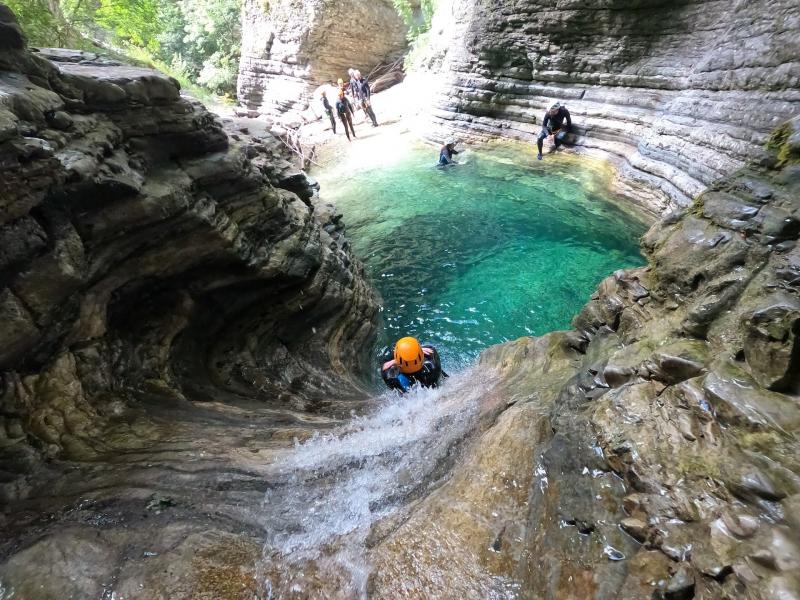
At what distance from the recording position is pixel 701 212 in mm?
4723

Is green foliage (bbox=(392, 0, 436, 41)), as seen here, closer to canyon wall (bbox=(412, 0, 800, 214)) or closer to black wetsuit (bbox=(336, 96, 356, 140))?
canyon wall (bbox=(412, 0, 800, 214))

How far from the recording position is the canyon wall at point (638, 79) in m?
8.88

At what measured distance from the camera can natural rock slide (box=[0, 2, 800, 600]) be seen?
267cm

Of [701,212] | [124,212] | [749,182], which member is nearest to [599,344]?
[701,212]

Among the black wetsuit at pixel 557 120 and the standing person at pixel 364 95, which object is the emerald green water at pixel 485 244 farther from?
the standing person at pixel 364 95

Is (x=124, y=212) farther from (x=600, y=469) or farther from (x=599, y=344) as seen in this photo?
(x=599, y=344)

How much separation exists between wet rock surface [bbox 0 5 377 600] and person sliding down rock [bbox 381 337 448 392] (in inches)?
34.3

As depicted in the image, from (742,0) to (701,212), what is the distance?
30.2 ft

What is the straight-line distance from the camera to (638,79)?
12508 millimetres

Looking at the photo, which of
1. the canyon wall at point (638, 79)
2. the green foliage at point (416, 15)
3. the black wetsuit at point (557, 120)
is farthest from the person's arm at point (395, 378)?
the green foliage at point (416, 15)

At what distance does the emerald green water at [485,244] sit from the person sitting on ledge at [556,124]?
672 mm

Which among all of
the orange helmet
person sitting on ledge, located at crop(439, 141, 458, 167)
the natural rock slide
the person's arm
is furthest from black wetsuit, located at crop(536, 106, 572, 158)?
the person's arm

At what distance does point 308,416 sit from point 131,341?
2.33m

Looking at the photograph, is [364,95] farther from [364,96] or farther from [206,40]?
[206,40]
